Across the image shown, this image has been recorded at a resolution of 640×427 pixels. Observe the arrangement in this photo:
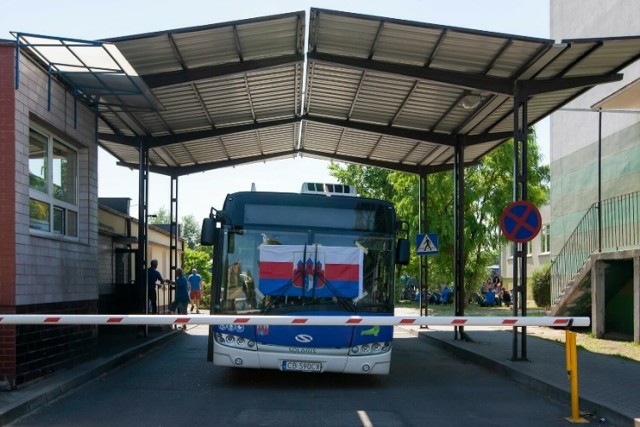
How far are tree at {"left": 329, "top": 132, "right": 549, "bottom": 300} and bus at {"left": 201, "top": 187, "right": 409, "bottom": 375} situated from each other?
24725 mm

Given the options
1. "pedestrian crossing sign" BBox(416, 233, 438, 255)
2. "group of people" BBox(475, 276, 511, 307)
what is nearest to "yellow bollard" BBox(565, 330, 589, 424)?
"pedestrian crossing sign" BBox(416, 233, 438, 255)

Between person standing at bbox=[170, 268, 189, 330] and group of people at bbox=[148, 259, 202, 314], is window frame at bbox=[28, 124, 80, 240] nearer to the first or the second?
group of people at bbox=[148, 259, 202, 314]

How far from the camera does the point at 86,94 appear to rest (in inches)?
543

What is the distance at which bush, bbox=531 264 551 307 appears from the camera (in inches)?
1372

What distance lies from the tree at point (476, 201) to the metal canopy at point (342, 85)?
1415 centimetres

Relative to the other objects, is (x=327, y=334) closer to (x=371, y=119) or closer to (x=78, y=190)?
(x=78, y=190)

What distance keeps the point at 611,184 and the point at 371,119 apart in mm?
8426

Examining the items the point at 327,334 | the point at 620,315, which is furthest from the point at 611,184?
the point at 327,334

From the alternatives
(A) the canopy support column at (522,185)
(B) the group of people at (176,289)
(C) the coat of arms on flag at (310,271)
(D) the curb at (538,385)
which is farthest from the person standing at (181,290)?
(C) the coat of arms on flag at (310,271)

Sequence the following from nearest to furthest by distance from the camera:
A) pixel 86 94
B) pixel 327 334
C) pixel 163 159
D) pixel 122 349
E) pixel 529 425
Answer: pixel 529 425 → pixel 327 334 → pixel 86 94 → pixel 122 349 → pixel 163 159

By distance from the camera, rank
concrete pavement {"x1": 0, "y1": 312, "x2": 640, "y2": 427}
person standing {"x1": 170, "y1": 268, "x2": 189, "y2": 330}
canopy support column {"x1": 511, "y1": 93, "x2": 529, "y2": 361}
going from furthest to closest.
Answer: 1. person standing {"x1": 170, "y1": 268, "x2": 189, "y2": 330}
2. canopy support column {"x1": 511, "y1": 93, "x2": 529, "y2": 361}
3. concrete pavement {"x1": 0, "y1": 312, "x2": 640, "y2": 427}

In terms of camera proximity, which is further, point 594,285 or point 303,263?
point 594,285

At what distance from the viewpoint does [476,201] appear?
37500 millimetres

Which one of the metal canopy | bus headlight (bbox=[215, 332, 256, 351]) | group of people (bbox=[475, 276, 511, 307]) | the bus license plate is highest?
the metal canopy
